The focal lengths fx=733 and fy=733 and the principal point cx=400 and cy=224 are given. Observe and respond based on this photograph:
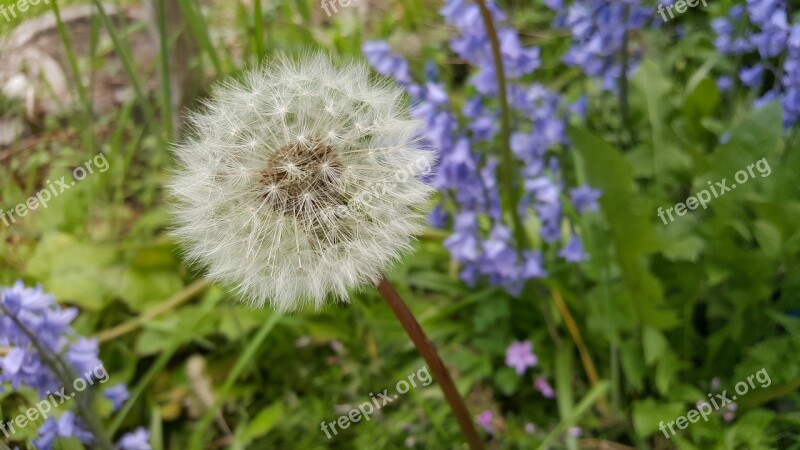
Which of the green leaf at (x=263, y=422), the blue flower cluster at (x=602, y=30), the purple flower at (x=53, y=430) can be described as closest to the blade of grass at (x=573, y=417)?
the green leaf at (x=263, y=422)

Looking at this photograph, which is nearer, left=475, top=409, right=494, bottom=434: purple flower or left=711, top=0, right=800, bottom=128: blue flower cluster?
left=711, top=0, right=800, bottom=128: blue flower cluster

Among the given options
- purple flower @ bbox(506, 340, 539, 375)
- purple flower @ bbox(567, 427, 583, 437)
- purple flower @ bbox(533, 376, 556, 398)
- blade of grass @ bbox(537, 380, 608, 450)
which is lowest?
purple flower @ bbox(567, 427, 583, 437)

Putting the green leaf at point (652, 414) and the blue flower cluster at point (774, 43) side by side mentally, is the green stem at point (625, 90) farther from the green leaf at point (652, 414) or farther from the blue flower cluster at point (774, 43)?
the green leaf at point (652, 414)

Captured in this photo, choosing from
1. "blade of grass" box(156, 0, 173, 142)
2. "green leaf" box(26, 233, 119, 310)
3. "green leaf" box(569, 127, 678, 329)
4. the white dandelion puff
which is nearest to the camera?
the white dandelion puff

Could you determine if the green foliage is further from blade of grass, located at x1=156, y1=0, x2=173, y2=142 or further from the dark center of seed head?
the dark center of seed head

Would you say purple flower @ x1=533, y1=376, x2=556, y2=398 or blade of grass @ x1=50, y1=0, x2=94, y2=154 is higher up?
blade of grass @ x1=50, y1=0, x2=94, y2=154

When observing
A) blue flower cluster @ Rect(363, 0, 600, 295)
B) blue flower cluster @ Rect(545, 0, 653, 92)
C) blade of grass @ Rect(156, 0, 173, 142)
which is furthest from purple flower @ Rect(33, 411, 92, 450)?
blue flower cluster @ Rect(545, 0, 653, 92)

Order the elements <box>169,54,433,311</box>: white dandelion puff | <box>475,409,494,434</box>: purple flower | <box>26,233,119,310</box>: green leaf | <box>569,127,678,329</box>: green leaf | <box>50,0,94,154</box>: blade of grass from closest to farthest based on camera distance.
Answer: <box>169,54,433,311</box>: white dandelion puff < <box>569,127,678,329</box>: green leaf < <box>475,409,494,434</box>: purple flower < <box>50,0,94,154</box>: blade of grass < <box>26,233,119,310</box>: green leaf
